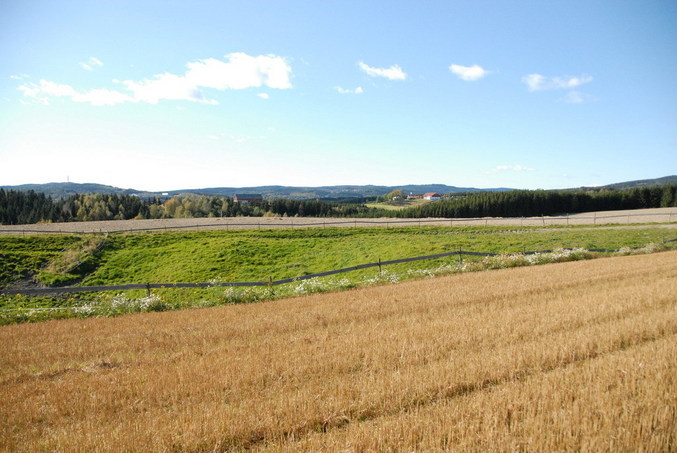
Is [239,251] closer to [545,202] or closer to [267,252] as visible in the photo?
[267,252]

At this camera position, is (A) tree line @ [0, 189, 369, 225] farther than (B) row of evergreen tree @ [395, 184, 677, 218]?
No

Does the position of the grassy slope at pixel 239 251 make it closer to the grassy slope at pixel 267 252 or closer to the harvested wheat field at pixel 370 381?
the grassy slope at pixel 267 252

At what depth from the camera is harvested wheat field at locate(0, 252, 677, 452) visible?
5.19 meters

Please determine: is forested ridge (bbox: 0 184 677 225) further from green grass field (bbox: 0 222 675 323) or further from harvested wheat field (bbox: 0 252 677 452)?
harvested wheat field (bbox: 0 252 677 452)

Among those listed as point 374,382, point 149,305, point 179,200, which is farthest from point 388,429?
point 179,200

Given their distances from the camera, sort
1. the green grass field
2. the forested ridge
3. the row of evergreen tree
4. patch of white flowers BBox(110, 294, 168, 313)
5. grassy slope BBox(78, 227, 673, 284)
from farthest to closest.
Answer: the row of evergreen tree
the forested ridge
grassy slope BBox(78, 227, 673, 284)
the green grass field
patch of white flowers BBox(110, 294, 168, 313)

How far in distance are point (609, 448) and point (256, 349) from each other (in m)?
7.51

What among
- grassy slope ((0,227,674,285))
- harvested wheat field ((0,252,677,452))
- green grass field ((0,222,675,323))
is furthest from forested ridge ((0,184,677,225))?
harvested wheat field ((0,252,677,452))

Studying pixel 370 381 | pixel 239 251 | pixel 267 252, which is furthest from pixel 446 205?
pixel 370 381

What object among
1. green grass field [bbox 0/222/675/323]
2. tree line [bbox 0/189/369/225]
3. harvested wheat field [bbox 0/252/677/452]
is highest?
tree line [bbox 0/189/369/225]

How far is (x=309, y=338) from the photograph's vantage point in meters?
10.5

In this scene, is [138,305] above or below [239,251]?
below

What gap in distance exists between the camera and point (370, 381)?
23.0 ft

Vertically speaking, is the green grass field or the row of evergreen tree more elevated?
the row of evergreen tree
